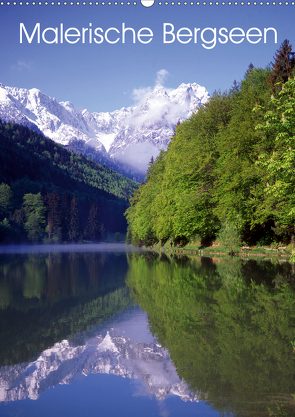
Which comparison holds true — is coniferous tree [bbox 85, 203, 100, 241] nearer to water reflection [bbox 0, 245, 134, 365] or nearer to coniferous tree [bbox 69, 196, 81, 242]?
coniferous tree [bbox 69, 196, 81, 242]

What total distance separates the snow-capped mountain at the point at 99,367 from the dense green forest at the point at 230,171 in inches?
843

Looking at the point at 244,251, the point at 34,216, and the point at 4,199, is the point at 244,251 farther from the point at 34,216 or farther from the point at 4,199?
the point at 34,216

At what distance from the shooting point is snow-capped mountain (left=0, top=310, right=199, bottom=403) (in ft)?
19.3

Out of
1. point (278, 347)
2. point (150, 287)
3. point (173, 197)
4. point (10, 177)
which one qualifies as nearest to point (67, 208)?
point (10, 177)

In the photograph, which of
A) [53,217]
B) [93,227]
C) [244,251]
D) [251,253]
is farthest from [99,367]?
[93,227]

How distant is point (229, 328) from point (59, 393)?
15.1ft

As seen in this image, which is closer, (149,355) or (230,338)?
(149,355)

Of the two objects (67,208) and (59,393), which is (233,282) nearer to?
(59,393)

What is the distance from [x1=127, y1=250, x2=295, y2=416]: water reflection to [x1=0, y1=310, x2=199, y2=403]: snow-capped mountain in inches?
11.0

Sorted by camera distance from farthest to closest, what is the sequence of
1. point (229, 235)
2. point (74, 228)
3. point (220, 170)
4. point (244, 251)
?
point (74, 228)
point (229, 235)
point (244, 251)
point (220, 170)

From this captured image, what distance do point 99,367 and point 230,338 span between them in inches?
116

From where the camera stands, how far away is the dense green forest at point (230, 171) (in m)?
31.9

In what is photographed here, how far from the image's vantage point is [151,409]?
5.23 m

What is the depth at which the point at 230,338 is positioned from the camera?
8242mm
